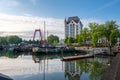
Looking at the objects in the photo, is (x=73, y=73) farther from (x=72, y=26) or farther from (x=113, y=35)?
(x=72, y=26)

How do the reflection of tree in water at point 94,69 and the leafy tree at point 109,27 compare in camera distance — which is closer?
the reflection of tree in water at point 94,69

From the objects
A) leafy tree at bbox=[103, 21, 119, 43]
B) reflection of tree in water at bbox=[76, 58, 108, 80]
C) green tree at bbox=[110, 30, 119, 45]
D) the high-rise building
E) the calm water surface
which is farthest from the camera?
the high-rise building

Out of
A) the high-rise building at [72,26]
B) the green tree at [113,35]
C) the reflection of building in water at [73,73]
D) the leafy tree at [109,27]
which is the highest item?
the high-rise building at [72,26]

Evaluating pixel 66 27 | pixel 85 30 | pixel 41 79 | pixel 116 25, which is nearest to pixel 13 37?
pixel 66 27

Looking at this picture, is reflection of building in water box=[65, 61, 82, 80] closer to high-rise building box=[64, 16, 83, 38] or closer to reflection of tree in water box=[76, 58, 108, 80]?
reflection of tree in water box=[76, 58, 108, 80]

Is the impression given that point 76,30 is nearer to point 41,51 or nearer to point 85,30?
point 85,30

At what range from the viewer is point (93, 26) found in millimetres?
72062

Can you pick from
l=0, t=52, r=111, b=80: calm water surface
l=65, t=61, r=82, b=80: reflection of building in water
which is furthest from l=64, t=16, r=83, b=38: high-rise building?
l=65, t=61, r=82, b=80: reflection of building in water

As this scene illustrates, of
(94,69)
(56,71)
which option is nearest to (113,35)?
(94,69)

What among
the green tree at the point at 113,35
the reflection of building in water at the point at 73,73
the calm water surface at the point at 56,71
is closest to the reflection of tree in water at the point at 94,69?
the calm water surface at the point at 56,71

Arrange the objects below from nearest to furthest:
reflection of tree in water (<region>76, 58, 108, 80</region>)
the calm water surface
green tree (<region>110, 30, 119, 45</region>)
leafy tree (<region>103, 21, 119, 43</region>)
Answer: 1. the calm water surface
2. reflection of tree in water (<region>76, 58, 108, 80</region>)
3. green tree (<region>110, 30, 119, 45</region>)
4. leafy tree (<region>103, 21, 119, 43</region>)

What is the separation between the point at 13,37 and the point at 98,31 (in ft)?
393

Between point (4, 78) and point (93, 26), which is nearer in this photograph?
point (4, 78)

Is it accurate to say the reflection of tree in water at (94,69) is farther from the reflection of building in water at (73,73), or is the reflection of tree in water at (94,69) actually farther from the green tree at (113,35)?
the green tree at (113,35)
